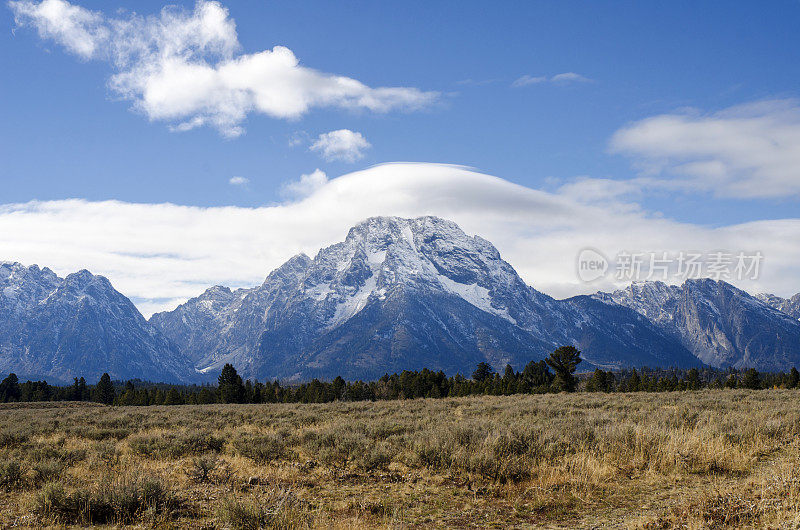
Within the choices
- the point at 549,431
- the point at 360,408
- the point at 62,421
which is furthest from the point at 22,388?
the point at 549,431

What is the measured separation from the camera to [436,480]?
11.3 meters

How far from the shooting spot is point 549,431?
13.7 m

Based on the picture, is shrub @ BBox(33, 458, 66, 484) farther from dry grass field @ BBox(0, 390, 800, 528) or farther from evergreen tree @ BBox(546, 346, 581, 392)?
evergreen tree @ BBox(546, 346, 581, 392)

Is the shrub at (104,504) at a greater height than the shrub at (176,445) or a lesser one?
greater

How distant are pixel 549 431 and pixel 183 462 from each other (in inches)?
420

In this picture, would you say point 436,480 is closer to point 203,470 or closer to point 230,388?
point 203,470

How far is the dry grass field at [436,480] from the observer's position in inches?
332

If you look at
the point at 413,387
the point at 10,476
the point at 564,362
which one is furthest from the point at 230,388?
the point at 10,476

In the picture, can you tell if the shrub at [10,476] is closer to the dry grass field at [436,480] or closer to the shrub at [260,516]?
the dry grass field at [436,480]

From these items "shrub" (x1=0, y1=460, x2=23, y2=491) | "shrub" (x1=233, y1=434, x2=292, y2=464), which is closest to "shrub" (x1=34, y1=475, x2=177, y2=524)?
"shrub" (x1=0, y1=460, x2=23, y2=491)

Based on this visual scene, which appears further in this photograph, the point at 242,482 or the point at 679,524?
the point at 242,482

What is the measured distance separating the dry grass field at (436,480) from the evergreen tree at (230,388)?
234 feet

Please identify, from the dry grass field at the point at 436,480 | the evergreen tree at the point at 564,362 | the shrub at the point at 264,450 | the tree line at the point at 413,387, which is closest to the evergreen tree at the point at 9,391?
the tree line at the point at 413,387

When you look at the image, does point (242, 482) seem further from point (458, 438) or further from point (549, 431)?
point (549, 431)
